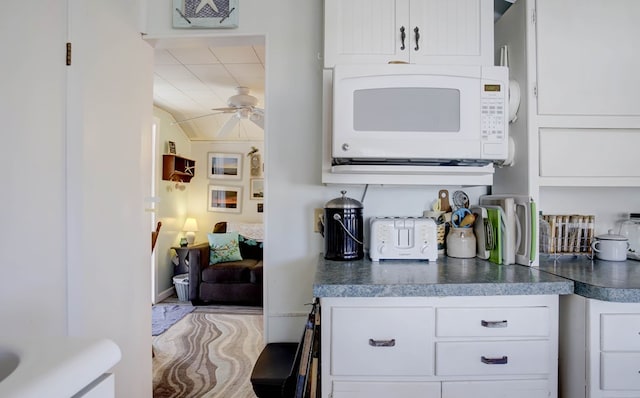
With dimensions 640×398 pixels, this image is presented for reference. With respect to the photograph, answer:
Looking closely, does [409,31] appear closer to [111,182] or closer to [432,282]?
[432,282]

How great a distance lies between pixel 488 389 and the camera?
1239mm

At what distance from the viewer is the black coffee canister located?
5.38ft

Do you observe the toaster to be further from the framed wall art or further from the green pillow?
the green pillow

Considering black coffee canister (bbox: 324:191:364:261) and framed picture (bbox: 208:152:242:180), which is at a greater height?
framed picture (bbox: 208:152:242:180)

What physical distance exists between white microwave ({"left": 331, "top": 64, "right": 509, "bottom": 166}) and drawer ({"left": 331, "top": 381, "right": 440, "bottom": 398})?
86 cm

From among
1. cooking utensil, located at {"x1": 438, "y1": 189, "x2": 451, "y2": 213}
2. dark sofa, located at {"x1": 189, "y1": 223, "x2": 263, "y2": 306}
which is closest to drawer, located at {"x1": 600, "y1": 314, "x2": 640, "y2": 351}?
cooking utensil, located at {"x1": 438, "y1": 189, "x2": 451, "y2": 213}

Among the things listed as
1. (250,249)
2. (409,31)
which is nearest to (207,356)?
(250,249)

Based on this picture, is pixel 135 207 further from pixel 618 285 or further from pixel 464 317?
pixel 618 285

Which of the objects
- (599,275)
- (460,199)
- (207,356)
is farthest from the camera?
(207,356)

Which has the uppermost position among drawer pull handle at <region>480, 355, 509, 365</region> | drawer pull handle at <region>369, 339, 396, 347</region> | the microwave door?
the microwave door

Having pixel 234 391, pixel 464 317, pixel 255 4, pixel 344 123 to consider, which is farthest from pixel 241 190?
pixel 464 317

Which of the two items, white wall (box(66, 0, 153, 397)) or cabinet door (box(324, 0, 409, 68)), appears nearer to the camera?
white wall (box(66, 0, 153, 397))

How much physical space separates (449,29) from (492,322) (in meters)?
1.30

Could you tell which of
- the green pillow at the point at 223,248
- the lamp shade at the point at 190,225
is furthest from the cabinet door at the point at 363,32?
the lamp shade at the point at 190,225
